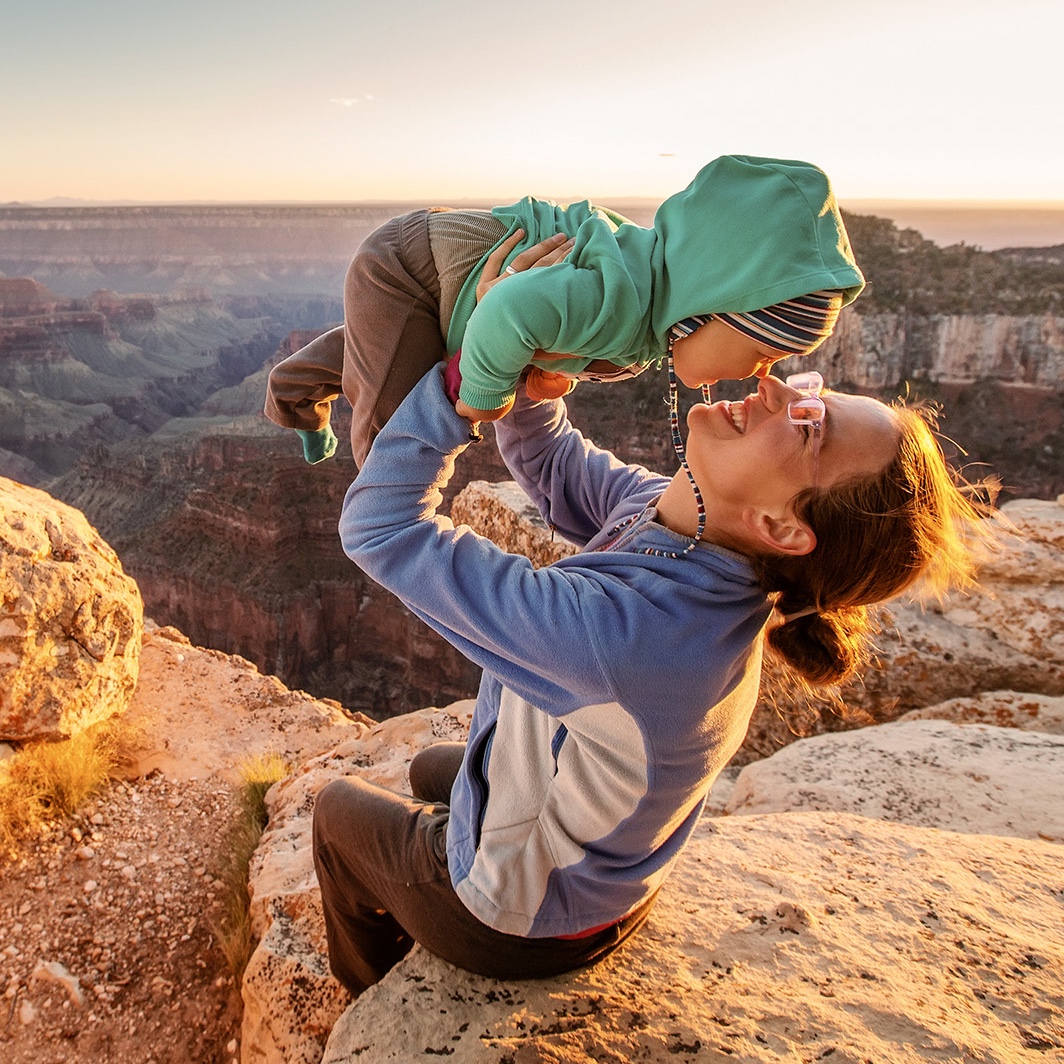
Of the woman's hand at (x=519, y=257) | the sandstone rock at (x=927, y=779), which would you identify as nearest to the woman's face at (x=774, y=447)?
the woman's hand at (x=519, y=257)

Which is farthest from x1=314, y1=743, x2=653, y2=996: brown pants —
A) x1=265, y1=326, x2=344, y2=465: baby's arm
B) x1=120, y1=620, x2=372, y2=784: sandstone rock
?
x1=120, y1=620, x2=372, y2=784: sandstone rock

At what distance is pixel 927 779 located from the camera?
3242mm

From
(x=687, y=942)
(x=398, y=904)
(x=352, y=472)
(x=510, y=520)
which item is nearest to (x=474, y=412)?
(x=398, y=904)

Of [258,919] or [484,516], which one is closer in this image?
[258,919]

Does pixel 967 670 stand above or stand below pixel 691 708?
below

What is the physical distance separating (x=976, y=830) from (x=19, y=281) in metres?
89.8

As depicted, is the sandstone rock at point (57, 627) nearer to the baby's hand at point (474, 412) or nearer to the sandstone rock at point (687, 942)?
the sandstone rock at point (687, 942)

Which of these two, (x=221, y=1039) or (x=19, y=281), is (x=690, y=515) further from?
(x=19, y=281)

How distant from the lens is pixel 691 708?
1.44m

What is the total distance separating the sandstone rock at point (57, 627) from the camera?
397 centimetres

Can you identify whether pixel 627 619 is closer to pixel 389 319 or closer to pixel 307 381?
pixel 389 319

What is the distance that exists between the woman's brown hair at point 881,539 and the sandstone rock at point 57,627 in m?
4.00

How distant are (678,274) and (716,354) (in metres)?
0.18

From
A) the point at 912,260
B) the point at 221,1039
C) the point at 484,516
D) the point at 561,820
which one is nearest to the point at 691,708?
the point at 561,820
